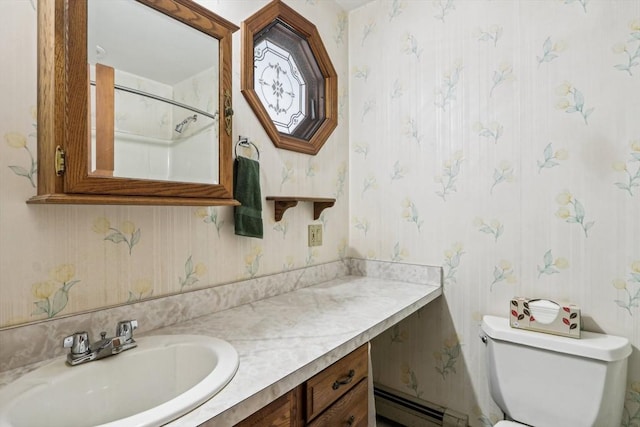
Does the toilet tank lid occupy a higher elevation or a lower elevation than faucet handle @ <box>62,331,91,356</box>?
lower

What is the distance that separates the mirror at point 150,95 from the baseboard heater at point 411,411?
1478 millimetres

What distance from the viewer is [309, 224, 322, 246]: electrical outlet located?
67.5 inches

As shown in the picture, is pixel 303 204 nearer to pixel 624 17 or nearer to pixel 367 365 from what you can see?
pixel 367 365

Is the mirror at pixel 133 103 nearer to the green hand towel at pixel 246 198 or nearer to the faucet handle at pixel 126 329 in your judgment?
the green hand towel at pixel 246 198

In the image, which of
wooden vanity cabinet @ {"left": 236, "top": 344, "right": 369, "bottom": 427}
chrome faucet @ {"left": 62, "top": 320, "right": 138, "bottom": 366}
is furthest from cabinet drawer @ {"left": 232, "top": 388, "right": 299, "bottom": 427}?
chrome faucet @ {"left": 62, "top": 320, "right": 138, "bottom": 366}

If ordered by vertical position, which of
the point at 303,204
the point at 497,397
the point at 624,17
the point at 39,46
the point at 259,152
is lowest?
the point at 497,397

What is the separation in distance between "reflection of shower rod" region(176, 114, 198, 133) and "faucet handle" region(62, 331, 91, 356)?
2.03 feet

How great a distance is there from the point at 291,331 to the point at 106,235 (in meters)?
0.63

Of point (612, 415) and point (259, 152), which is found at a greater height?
point (259, 152)

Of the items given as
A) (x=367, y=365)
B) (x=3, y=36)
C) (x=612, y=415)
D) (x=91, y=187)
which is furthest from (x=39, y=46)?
(x=612, y=415)

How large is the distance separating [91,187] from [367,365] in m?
0.97

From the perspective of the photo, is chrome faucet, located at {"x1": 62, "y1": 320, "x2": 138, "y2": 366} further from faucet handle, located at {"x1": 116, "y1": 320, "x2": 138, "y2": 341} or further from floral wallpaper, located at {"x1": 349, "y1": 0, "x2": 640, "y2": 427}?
floral wallpaper, located at {"x1": 349, "y1": 0, "x2": 640, "y2": 427}

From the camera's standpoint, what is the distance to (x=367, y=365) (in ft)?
3.67

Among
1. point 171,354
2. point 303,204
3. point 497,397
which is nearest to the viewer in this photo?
point 171,354
